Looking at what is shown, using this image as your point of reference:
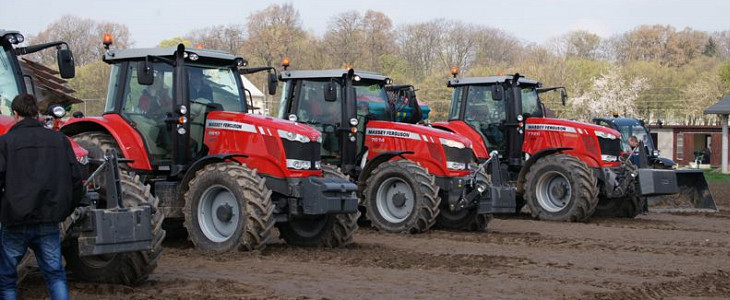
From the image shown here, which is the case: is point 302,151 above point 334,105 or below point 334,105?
below

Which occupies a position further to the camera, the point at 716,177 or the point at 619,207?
the point at 716,177

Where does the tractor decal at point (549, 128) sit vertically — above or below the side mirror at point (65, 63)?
below

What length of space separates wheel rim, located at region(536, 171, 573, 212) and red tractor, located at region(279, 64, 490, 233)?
9.73 ft

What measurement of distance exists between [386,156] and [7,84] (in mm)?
7152

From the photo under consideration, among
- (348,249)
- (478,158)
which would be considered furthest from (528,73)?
(348,249)

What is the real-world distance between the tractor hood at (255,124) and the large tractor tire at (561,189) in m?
6.83

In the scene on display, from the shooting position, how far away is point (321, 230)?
42.7ft

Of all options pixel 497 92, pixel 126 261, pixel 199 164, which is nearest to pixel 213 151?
pixel 199 164

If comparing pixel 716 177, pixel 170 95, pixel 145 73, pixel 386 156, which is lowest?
pixel 716 177

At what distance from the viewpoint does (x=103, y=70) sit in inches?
1294

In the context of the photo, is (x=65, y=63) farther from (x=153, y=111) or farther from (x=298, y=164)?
(x=298, y=164)

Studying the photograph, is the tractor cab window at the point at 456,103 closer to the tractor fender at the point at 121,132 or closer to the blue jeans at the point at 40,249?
the tractor fender at the point at 121,132

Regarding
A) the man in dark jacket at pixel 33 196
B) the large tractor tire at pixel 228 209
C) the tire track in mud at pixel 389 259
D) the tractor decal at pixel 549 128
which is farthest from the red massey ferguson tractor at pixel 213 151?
the tractor decal at pixel 549 128

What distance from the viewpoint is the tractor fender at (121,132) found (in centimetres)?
1257
